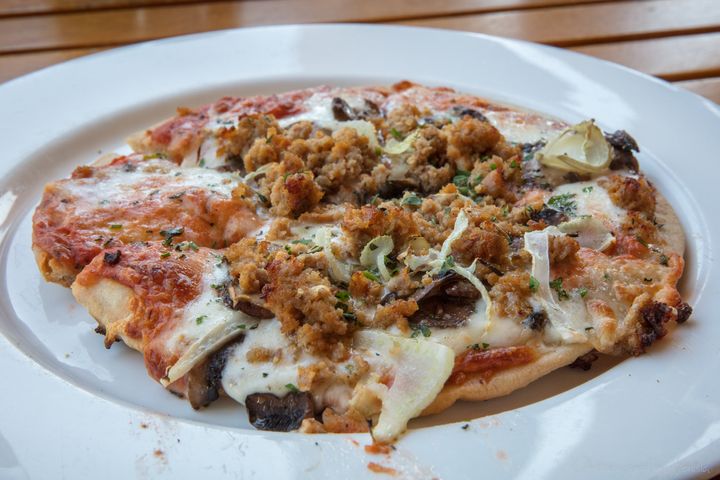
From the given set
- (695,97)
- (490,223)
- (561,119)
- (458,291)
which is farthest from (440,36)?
(458,291)

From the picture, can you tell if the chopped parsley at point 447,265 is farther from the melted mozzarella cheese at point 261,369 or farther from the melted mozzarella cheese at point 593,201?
the melted mozzarella cheese at point 593,201

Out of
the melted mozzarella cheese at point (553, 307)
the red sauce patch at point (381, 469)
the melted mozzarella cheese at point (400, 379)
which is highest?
the melted mozzarella cheese at point (553, 307)

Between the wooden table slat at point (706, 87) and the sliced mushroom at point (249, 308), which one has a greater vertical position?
the wooden table slat at point (706, 87)

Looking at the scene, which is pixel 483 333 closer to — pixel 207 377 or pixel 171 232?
pixel 207 377

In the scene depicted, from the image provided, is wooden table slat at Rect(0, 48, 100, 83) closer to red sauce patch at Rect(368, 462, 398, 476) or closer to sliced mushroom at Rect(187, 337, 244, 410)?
sliced mushroom at Rect(187, 337, 244, 410)

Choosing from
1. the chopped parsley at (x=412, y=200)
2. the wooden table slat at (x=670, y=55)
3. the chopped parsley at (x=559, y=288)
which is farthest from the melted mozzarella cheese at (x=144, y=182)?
the wooden table slat at (x=670, y=55)

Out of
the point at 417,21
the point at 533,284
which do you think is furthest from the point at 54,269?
the point at 417,21

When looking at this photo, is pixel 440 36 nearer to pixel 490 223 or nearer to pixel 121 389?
pixel 490 223
